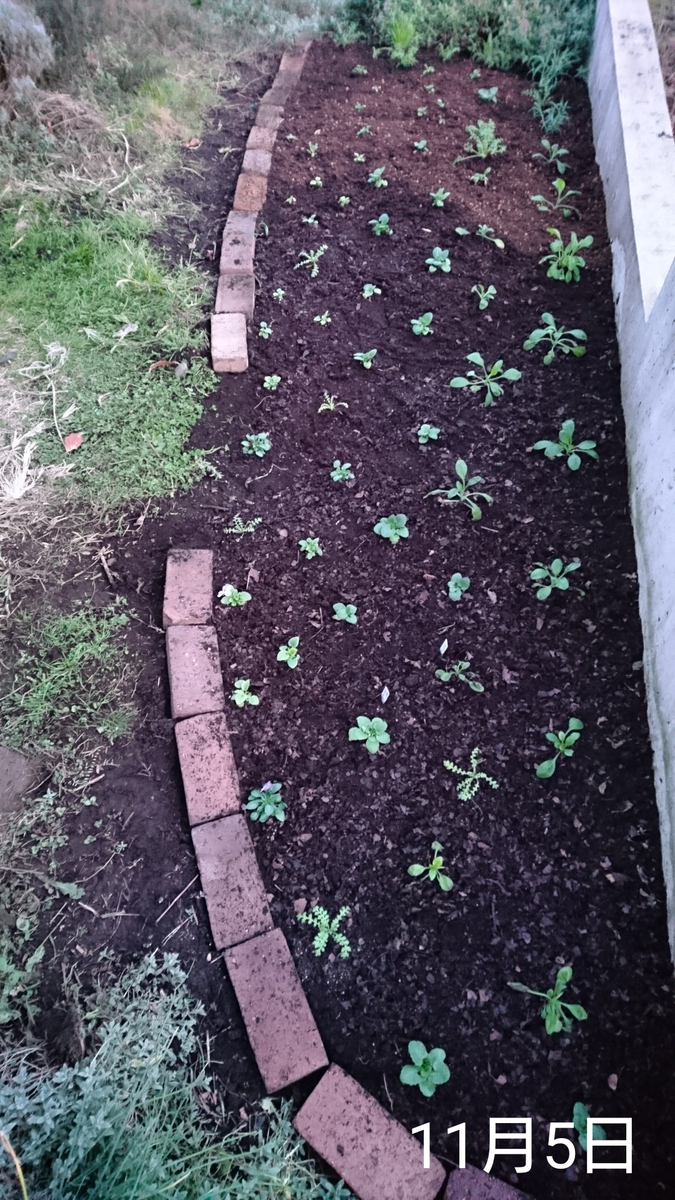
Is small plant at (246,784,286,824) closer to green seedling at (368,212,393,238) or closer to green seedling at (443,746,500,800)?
green seedling at (443,746,500,800)

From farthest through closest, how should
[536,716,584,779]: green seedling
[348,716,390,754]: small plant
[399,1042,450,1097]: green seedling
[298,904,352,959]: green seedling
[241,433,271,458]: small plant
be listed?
[241,433,271,458]: small plant, [348,716,390,754]: small plant, [536,716,584,779]: green seedling, [298,904,352,959]: green seedling, [399,1042,450,1097]: green seedling

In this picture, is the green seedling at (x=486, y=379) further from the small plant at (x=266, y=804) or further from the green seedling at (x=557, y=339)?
the small plant at (x=266, y=804)

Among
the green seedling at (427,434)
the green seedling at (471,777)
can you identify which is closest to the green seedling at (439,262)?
the green seedling at (427,434)

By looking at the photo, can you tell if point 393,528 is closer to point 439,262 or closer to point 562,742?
point 562,742

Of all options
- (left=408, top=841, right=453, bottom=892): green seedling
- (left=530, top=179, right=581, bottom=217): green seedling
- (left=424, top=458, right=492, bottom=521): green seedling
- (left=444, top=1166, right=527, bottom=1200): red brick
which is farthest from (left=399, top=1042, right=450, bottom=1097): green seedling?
(left=530, top=179, right=581, bottom=217): green seedling

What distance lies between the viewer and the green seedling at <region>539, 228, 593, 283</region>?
3199 mm

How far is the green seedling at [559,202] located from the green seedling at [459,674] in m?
2.50

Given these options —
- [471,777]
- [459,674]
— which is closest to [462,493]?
[459,674]

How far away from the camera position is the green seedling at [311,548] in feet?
8.42

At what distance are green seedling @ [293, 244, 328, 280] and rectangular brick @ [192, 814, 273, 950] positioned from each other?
258 centimetres

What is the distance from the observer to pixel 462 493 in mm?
2633

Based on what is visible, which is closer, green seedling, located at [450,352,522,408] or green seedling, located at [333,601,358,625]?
green seedling, located at [333,601,358,625]

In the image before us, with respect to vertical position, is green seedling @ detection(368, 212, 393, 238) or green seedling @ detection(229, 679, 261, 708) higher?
green seedling @ detection(368, 212, 393, 238)

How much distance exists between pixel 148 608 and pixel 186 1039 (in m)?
1.30
